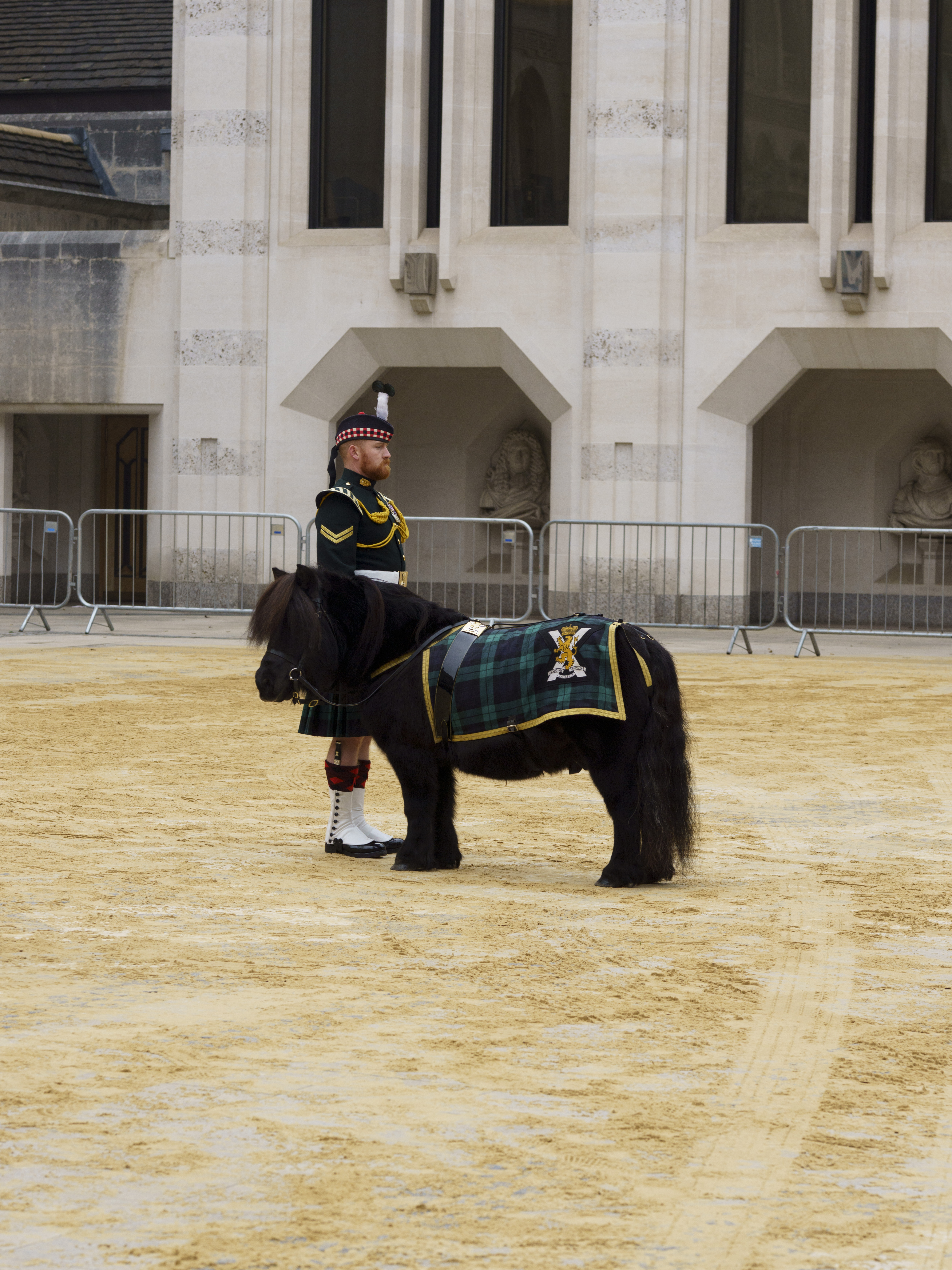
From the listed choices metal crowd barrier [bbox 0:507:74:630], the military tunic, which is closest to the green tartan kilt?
the military tunic

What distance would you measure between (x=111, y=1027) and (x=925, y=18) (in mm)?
19886

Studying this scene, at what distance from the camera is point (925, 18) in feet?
72.6

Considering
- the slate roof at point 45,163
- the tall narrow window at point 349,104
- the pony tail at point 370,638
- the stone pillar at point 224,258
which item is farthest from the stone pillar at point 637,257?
the pony tail at point 370,638

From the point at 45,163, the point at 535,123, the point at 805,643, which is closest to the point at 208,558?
the point at 535,123

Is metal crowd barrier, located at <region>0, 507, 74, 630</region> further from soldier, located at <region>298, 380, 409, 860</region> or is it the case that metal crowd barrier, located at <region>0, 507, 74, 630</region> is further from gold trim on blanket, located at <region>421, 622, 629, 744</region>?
gold trim on blanket, located at <region>421, 622, 629, 744</region>

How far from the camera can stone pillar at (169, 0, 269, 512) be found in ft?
80.8

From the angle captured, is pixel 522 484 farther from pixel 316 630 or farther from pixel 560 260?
pixel 316 630

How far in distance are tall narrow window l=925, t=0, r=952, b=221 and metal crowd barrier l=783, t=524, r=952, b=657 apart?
163 inches

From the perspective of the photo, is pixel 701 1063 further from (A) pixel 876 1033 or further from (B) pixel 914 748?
(B) pixel 914 748

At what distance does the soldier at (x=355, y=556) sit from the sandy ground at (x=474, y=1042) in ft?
1.02

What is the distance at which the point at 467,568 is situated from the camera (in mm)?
25828

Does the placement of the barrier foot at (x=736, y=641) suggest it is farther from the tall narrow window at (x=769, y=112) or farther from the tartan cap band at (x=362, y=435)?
the tartan cap band at (x=362, y=435)

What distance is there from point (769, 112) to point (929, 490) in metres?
5.48

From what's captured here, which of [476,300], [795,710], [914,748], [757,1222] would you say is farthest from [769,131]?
[757,1222]
